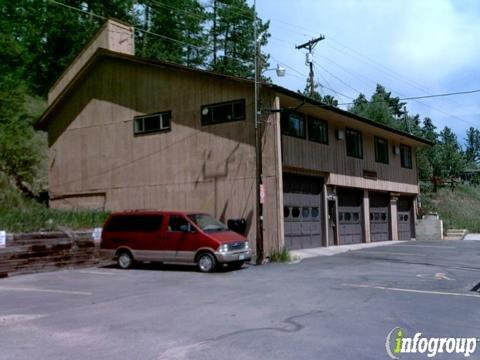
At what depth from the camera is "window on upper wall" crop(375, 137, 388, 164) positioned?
30922mm

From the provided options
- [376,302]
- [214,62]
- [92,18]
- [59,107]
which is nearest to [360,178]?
[59,107]

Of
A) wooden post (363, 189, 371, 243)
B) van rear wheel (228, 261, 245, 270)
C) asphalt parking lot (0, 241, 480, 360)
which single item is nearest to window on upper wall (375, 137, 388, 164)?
wooden post (363, 189, 371, 243)

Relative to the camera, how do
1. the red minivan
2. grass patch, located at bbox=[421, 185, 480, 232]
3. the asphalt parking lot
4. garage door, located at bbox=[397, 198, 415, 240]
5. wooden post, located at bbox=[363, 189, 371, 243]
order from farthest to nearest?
grass patch, located at bbox=[421, 185, 480, 232] → garage door, located at bbox=[397, 198, 415, 240] → wooden post, located at bbox=[363, 189, 371, 243] → the red minivan → the asphalt parking lot

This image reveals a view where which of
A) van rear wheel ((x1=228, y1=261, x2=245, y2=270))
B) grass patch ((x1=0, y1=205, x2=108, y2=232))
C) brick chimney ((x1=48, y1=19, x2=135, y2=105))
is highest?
brick chimney ((x1=48, y1=19, x2=135, y2=105))

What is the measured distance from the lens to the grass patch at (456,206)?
38.3m

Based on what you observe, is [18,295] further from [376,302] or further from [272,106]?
[272,106]

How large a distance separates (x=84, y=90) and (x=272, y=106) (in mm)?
11000

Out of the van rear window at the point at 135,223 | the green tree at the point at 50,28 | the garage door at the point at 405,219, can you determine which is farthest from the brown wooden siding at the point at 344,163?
the green tree at the point at 50,28

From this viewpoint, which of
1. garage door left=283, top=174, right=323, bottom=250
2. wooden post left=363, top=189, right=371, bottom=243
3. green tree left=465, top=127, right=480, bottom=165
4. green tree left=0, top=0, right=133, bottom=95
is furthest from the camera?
green tree left=465, top=127, right=480, bottom=165

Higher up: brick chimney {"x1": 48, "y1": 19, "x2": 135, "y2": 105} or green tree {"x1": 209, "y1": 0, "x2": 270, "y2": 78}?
green tree {"x1": 209, "y1": 0, "x2": 270, "y2": 78}

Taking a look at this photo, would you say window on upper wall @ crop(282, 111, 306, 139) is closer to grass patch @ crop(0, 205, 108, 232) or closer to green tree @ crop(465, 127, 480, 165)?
grass patch @ crop(0, 205, 108, 232)

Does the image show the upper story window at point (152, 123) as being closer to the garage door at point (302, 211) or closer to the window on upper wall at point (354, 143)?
the garage door at point (302, 211)

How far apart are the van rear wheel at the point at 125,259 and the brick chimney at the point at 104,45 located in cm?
1190

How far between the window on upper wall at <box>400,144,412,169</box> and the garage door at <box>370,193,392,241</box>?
3.58 meters
